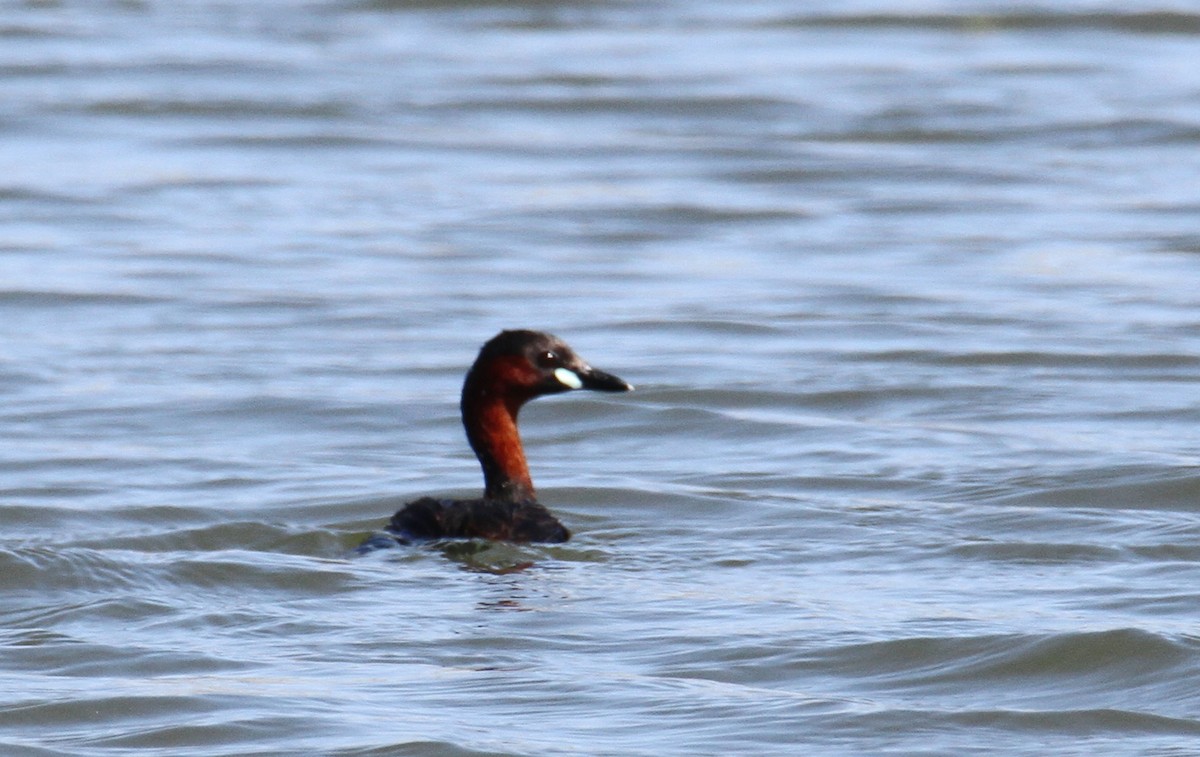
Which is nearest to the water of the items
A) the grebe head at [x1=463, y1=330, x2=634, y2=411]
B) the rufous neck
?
the rufous neck

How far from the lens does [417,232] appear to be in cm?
1526

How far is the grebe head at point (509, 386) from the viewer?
845cm

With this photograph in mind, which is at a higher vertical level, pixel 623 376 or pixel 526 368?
pixel 526 368

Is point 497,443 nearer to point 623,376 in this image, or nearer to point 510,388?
point 510,388

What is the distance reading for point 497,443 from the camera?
8453 mm

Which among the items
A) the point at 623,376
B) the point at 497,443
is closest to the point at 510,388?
the point at 497,443

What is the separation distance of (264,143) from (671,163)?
309 centimetres

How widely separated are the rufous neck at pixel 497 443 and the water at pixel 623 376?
12.6 inches

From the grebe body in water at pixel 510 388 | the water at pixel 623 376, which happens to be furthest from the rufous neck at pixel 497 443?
the water at pixel 623 376

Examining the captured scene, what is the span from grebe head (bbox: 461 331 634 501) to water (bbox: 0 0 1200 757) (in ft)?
1.25

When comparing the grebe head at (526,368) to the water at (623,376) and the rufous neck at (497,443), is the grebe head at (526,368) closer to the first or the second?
the rufous neck at (497,443)

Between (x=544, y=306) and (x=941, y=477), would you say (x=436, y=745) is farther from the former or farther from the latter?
(x=544, y=306)

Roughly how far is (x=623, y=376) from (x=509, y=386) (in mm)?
2697

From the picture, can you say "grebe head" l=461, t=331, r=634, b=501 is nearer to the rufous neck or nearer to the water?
the rufous neck
